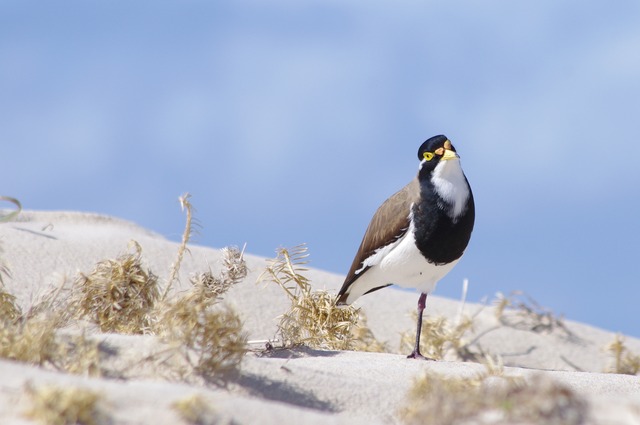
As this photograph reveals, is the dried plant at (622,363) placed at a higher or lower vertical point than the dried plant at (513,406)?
higher

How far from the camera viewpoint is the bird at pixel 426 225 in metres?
5.69

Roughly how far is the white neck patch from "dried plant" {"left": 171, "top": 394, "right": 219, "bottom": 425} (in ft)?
10.9

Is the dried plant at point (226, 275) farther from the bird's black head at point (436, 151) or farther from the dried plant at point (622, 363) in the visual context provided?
the dried plant at point (622, 363)

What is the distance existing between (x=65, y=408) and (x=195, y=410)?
0.39 meters

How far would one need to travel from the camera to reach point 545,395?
97.6 inches

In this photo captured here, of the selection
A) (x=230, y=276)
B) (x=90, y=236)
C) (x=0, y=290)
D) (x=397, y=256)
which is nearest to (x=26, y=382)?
(x=0, y=290)

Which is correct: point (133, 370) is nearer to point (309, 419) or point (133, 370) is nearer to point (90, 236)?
point (309, 419)

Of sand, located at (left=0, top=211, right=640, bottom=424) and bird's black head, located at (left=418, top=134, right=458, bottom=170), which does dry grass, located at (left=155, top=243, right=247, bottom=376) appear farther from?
bird's black head, located at (left=418, top=134, right=458, bottom=170)

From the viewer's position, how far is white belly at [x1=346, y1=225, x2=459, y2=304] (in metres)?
5.79

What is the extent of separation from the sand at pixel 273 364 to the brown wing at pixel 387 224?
75cm

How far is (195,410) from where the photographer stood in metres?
2.62

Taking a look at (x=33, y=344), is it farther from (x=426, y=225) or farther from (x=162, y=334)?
(x=426, y=225)

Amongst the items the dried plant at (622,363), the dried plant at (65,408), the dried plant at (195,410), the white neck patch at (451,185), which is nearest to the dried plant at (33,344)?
the dried plant at (65,408)

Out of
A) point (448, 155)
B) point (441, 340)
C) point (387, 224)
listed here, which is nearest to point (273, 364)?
point (387, 224)
